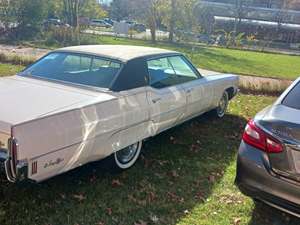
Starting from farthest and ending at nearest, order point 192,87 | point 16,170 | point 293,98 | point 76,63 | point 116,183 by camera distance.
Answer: point 192,87 → point 76,63 → point 116,183 → point 293,98 → point 16,170

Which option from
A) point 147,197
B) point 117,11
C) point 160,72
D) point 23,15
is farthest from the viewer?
point 117,11

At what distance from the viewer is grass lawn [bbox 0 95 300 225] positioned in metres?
3.42

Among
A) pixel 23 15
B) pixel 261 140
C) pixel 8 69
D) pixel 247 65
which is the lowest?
pixel 247 65

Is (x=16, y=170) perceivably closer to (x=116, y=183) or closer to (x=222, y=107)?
(x=116, y=183)

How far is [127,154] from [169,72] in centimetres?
144

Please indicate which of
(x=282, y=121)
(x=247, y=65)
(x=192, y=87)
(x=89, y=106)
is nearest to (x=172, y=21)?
(x=247, y=65)

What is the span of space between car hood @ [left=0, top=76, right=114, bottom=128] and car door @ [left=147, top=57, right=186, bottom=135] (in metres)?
0.84

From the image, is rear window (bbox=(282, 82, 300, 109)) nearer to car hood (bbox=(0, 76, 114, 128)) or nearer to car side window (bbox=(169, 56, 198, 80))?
car hood (bbox=(0, 76, 114, 128))

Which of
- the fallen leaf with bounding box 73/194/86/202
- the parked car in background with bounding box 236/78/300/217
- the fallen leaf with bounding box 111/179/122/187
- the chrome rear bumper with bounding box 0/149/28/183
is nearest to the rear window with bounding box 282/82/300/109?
the parked car in background with bounding box 236/78/300/217

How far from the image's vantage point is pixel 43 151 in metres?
3.02

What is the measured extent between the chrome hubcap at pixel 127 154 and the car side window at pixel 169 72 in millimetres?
800

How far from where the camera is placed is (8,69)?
10562 millimetres

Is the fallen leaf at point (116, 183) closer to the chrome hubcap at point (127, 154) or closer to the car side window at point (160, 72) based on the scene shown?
the chrome hubcap at point (127, 154)

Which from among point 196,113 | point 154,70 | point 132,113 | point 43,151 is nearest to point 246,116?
point 196,113
